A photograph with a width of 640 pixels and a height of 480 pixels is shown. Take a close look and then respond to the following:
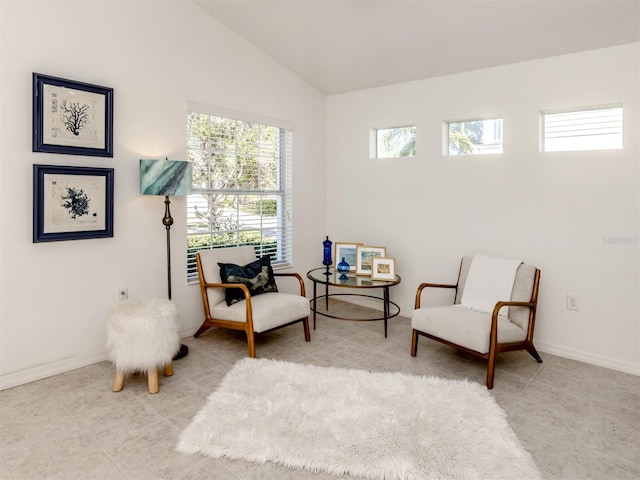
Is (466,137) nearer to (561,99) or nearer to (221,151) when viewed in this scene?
(561,99)

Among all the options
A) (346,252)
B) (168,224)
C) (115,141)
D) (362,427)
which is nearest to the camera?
(362,427)

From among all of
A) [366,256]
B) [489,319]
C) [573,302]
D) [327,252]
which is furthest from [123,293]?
[573,302]

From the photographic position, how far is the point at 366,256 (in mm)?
4328

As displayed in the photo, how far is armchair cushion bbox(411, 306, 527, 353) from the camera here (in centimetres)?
291

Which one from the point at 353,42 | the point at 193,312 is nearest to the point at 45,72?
the point at 193,312

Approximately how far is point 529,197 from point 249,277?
8.27 feet

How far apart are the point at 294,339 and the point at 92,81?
8.64 ft

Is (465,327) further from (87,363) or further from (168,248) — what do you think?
(87,363)

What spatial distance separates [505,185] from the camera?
3721 millimetres

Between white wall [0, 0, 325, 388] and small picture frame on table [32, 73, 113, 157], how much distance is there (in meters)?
0.07

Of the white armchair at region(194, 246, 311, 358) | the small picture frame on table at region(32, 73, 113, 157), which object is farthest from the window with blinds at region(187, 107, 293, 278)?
the small picture frame on table at region(32, 73, 113, 157)

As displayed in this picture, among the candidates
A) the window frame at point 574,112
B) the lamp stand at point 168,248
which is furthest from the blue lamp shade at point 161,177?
the window frame at point 574,112

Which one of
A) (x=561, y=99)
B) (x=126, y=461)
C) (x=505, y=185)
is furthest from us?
(x=505, y=185)

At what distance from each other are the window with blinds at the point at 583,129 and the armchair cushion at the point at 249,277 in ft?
8.70
